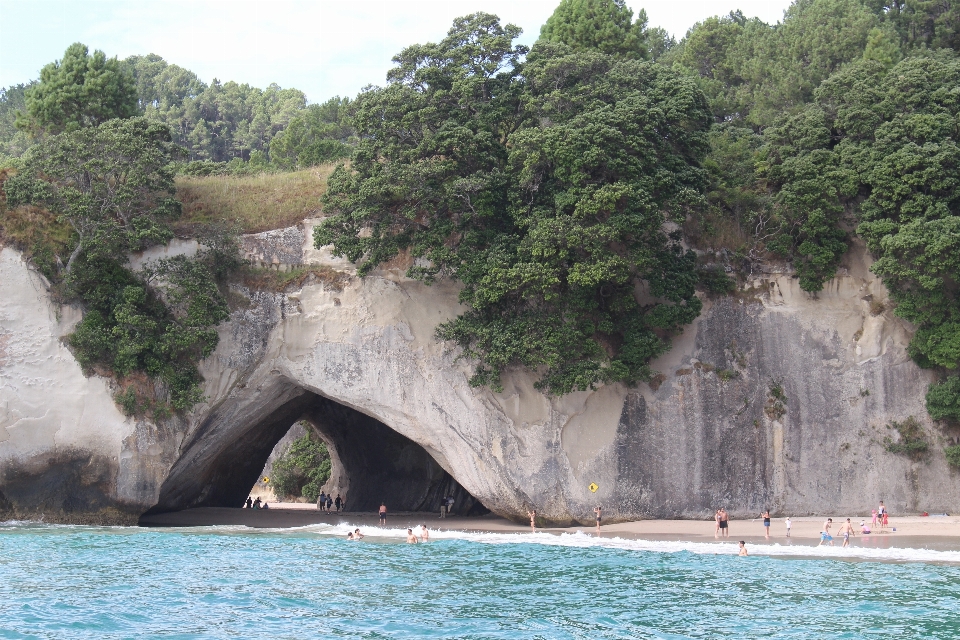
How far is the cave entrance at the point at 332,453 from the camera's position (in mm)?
29781

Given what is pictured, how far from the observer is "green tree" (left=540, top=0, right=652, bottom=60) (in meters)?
39.5

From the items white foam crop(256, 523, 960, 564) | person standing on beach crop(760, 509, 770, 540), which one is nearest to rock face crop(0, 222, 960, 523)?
white foam crop(256, 523, 960, 564)

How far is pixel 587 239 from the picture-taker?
25094 millimetres

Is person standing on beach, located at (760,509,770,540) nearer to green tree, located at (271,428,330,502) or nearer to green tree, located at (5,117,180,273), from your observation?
green tree, located at (5,117,180,273)

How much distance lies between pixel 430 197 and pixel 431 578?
11.8 m

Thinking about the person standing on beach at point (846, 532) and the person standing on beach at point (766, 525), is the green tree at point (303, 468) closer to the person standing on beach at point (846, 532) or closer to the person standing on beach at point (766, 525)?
the person standing on beach at point (766, 525)

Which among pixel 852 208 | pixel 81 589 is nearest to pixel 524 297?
pixel 852 208

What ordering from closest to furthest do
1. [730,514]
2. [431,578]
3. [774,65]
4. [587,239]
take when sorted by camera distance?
[431,578] → [587,239] → [730,514] → [774,65]

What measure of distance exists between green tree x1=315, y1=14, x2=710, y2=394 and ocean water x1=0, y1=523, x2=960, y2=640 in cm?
600

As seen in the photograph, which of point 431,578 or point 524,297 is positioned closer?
point 431,578

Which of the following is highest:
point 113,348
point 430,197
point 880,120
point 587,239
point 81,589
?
point 880,120

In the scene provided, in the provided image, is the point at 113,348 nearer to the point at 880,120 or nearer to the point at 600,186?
the point at 600,186

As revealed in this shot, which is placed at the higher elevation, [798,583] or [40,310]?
[40,310]

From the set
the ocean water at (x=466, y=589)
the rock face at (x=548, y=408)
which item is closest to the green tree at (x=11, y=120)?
the rock face at (x=548, y=408)
